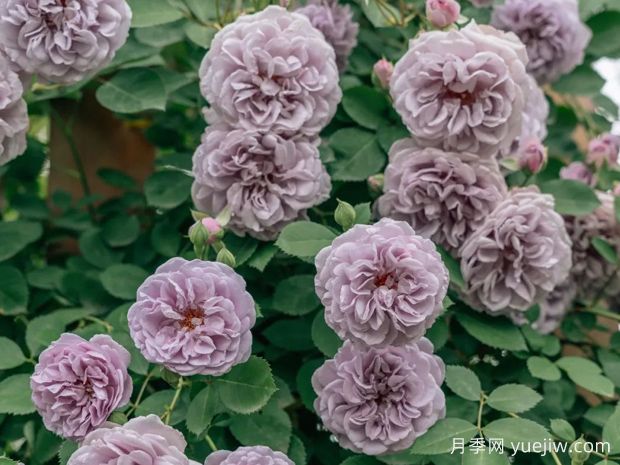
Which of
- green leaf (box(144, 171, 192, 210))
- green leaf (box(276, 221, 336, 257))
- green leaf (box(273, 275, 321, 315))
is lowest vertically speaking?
green leaf (box(144, 171, 192, 210))

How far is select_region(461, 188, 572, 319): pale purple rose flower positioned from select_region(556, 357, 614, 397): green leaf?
9 centimetres

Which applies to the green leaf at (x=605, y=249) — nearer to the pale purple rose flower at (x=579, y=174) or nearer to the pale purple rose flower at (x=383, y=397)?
the pale purple rose flower at (x=579, y=174)

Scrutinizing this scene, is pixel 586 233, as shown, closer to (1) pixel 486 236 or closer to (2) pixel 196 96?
(1) pixel 486 236

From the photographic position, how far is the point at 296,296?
36.1 inches

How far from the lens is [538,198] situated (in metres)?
0.90

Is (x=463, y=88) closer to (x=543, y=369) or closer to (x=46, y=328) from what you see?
(x=543, y=369)

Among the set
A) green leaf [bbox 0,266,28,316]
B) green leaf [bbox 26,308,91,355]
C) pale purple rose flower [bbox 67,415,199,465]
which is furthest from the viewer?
green leaf [bbox 0,266,28,316]

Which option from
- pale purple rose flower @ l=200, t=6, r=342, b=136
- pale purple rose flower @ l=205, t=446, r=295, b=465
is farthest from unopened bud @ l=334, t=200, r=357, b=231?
pale purple rose flower @ l=205, t=446, r=295, b=465

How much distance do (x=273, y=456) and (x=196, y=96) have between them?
0.49 metres

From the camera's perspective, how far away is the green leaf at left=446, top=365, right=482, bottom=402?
0.86 metres

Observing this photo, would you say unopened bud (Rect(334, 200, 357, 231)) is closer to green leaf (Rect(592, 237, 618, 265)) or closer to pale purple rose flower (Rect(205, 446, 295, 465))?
pale purple rose flower (Rect(205, 446, 295, 465))

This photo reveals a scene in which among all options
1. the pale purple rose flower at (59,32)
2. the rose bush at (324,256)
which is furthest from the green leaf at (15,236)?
the pale purple rose flower at (59,32)

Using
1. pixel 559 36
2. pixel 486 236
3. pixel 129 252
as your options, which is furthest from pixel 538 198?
pixel 129 252

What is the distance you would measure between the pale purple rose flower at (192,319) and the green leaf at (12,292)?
1.05 ft
